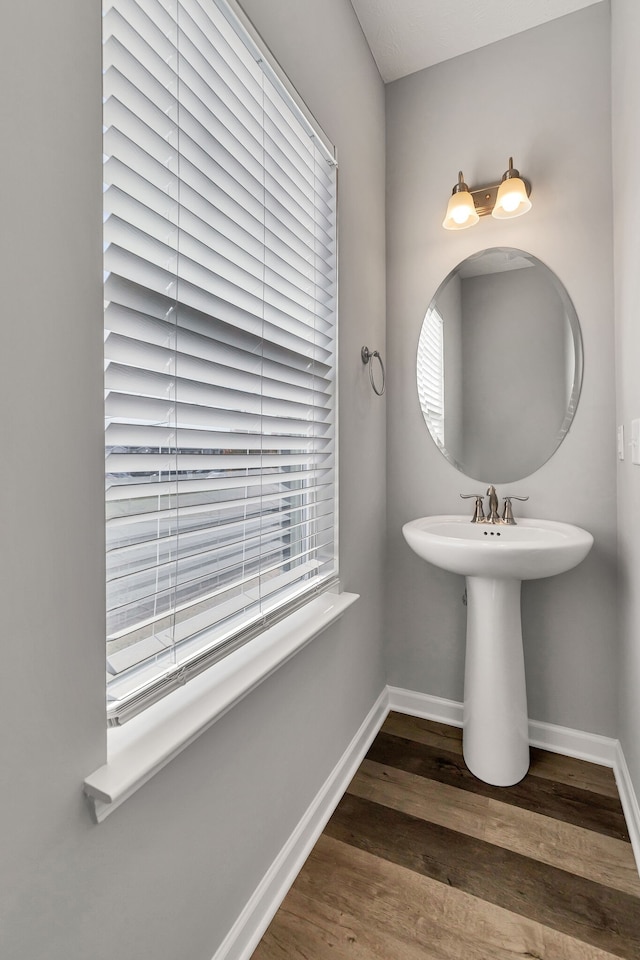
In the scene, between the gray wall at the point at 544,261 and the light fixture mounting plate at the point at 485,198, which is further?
the light fixture mounting plate at the point at 485,198

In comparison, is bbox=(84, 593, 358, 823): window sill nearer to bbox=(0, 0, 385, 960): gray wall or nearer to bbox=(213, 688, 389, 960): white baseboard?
bbox=(0, 0, 385, 960): gray wall

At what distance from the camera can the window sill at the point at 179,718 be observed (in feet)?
2.21

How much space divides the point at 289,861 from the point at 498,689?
813 millimetres

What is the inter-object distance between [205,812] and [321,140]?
Result: 168 cm

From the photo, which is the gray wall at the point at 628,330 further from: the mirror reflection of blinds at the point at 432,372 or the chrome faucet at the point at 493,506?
the mirror reflection of blinds at the point at 432,372

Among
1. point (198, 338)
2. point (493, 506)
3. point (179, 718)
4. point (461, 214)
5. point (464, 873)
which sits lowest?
point (464, 873)

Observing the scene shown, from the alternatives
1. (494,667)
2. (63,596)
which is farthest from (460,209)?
(63,596)

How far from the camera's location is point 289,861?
122 cm

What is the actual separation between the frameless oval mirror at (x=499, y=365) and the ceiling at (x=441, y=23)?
2.48 ft

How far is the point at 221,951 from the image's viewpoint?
0.97m

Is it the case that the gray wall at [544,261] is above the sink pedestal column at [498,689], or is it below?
above

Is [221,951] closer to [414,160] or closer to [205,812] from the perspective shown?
[205,812]

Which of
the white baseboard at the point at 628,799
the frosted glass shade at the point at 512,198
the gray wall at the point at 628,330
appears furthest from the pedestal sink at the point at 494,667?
the frosted glass shade at the point at 512,198

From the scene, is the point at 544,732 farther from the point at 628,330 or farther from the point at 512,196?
the point at 512,196
